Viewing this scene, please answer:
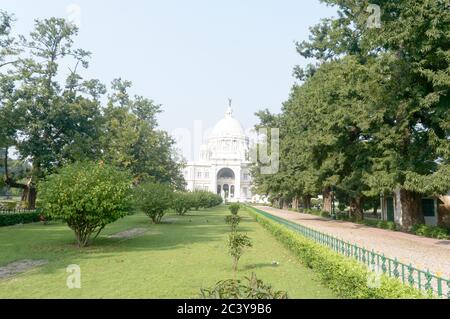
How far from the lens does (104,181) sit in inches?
656

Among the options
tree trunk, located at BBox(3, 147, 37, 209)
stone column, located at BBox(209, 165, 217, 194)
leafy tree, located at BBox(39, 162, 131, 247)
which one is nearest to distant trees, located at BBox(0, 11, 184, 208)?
tree trunk, located at BBox(3, 147, 37, 209)

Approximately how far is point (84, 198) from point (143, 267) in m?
4.96

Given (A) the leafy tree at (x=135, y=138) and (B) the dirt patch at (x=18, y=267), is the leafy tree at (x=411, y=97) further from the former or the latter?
(A) the leafy tree at (x=135, y=138)

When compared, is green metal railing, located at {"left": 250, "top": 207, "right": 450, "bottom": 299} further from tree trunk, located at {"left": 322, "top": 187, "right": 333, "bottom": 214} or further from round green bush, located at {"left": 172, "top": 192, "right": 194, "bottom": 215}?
tree trunk, located at {"left": 322, "top": 187, "right": 333, "bottom": 214}

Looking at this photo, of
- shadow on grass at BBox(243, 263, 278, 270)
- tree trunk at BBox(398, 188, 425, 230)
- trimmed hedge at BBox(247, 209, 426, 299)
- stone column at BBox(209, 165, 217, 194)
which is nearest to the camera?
trimmed hedge at BBox(247, 209, 426, 299)

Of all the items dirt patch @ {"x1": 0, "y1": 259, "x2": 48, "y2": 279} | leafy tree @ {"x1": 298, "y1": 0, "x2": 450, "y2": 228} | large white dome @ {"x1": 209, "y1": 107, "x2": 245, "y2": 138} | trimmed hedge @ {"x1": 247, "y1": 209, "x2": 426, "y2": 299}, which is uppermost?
large white dome @ {"x1": 209, "y1": 107, "x2": 245, "y2": 138}

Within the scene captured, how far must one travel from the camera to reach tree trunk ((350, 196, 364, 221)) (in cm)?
3265

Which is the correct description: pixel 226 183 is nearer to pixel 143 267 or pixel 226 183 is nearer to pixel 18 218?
pixel 18 218

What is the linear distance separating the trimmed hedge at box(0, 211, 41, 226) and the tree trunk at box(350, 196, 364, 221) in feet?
81.4

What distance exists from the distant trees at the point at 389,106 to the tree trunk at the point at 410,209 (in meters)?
0.06

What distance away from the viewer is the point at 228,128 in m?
139

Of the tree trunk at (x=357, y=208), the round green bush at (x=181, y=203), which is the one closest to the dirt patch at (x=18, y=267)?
the tree trunk at (x=357, y=208)

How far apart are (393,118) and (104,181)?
1595 centimetres
